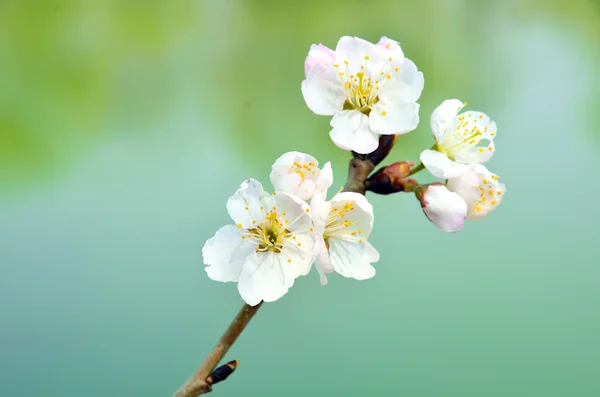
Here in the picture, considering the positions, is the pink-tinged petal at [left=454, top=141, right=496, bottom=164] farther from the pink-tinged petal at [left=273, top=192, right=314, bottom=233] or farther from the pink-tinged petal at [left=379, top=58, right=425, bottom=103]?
the pink-tinged petal at [left=273, top=192, right=314, bottom=233]

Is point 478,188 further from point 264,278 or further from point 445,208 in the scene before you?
point 264,278

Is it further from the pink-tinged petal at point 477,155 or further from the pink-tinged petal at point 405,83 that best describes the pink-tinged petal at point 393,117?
the pink-tinged petal at point 477,155

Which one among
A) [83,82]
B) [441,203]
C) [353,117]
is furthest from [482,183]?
[83,82]

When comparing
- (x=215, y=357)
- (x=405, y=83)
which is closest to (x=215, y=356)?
(x=215, y=357)

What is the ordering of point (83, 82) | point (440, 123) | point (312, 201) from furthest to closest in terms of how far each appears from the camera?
point (83, 82) < point (440, 123) < point (312, 201)

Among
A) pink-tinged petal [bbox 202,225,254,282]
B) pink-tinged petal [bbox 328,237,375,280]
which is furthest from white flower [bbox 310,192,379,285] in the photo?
pink-tinged petal [bbox 202,225,254,282]

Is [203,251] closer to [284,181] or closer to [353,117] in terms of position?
[284,181]

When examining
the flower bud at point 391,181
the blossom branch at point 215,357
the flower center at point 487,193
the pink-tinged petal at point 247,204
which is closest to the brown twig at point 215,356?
the blossom branch at point 215,357
